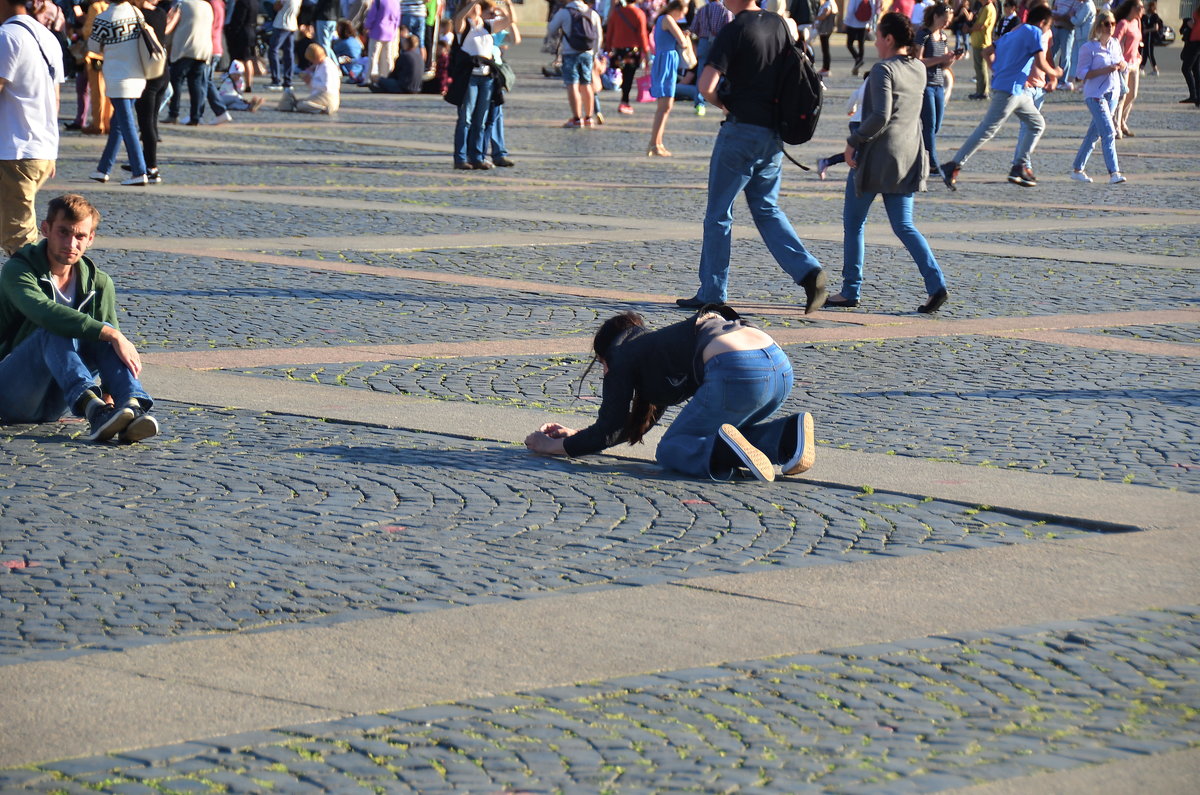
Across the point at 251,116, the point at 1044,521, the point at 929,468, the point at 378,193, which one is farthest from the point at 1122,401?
the point at 251,116

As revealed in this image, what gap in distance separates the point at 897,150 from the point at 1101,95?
329 inches

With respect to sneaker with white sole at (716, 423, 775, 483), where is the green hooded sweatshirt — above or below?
above

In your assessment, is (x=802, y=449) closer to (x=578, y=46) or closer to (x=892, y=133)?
(x=892, y=133)

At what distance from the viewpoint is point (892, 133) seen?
33.9 feet

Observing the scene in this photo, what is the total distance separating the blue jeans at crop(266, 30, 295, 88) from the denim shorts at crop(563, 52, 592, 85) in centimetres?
494

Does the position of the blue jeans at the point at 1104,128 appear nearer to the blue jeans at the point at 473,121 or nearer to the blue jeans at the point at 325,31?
the blue jeans at the point at 473,121

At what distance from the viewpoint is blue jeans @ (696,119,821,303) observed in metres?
10.1

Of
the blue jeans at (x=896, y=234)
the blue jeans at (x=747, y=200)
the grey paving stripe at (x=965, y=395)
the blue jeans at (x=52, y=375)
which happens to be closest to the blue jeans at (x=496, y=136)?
the blue jeans at (x=896, y=234)

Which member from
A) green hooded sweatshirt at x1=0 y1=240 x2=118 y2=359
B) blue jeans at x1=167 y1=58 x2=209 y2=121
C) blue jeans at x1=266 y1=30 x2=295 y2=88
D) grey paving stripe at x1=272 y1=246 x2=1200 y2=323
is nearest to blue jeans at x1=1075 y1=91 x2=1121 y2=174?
grey paving stripe at x1=272 y1=246 x2=1200 y2=323

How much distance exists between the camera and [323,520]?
5891mm

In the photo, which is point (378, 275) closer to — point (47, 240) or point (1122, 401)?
point (47, 240)

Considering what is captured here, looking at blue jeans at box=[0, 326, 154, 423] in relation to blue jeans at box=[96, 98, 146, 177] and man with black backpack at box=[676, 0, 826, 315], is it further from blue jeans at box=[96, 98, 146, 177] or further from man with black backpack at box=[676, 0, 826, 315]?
blue jeans at box=[96, 98, 146, 177]

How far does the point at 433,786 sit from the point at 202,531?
7.17ft

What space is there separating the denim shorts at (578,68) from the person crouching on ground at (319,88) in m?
3.42
